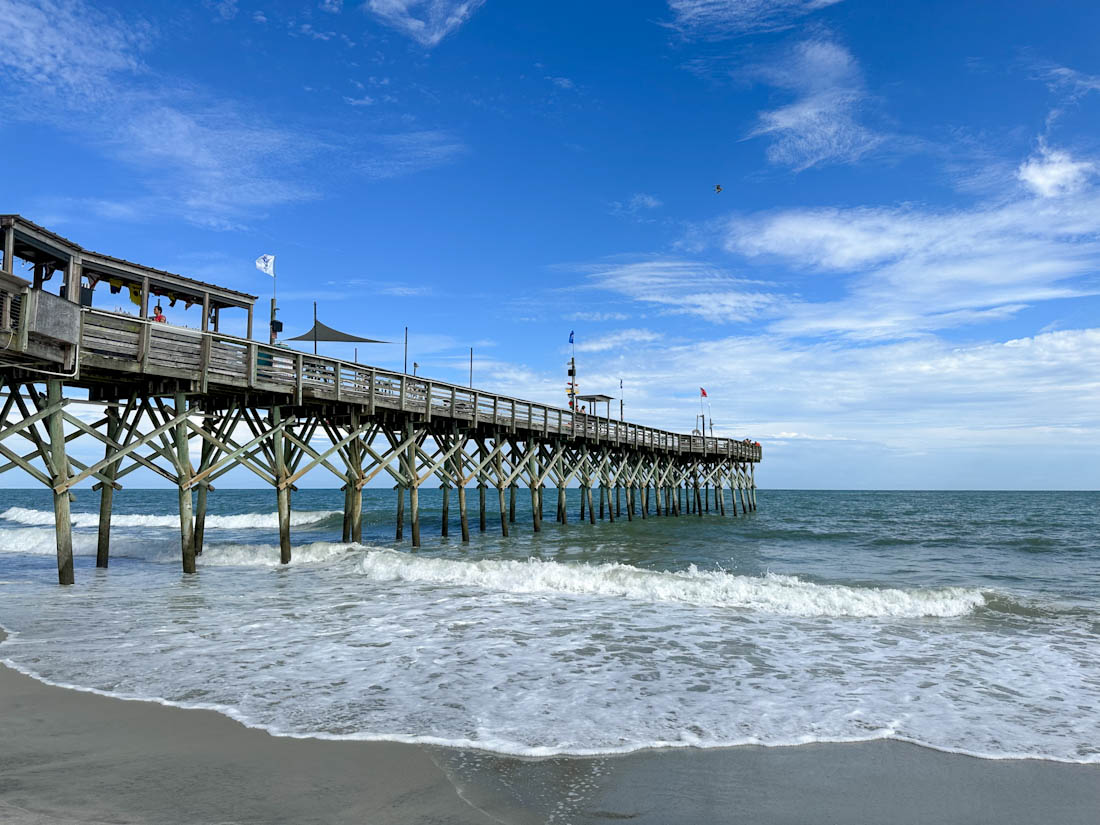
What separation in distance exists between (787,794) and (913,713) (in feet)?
9.26

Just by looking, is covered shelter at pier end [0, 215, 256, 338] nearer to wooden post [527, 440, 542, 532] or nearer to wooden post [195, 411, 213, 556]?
wooden post [195, 411, 213, 556]

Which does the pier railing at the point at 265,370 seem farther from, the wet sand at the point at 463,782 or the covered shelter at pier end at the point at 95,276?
the wet sand at the point at 463,782

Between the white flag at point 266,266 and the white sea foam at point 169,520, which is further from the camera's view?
the white sea foam at point 169,520

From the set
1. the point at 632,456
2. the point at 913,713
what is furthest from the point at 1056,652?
the point at 632,456

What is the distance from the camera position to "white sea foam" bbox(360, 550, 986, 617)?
13398mm

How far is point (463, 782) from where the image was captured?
503cm

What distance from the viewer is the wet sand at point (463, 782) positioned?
4512mm

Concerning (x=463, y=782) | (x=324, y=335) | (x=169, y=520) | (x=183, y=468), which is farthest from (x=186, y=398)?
(x=169, y=520)

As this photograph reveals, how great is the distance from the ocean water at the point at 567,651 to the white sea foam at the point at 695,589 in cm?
6

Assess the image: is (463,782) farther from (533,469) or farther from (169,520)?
(169,520)

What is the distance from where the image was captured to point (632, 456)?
1592 inches

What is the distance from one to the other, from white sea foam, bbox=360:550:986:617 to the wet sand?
7.69 m

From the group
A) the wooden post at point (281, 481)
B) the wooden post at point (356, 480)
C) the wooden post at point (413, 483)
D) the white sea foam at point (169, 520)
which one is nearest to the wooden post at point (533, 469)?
the wooden post at point (413, 483)

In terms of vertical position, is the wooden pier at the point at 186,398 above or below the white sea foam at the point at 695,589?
above
